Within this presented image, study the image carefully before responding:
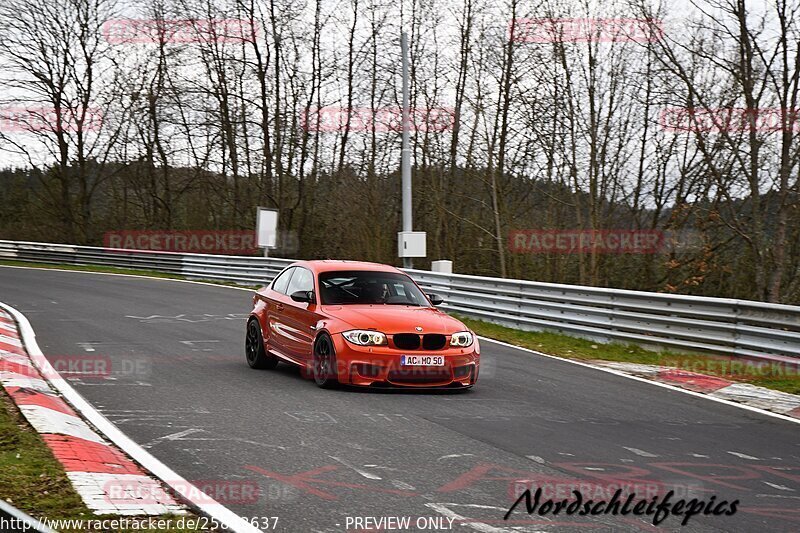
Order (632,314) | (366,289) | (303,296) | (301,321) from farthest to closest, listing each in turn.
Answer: (632,314) < (366,289) < (303,296) < (301,321)

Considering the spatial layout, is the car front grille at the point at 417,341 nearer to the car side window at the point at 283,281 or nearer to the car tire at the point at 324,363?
the car tire at the point at 324,363

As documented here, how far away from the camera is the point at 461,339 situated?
10.2 meters

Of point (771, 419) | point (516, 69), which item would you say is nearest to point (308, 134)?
point (516, 69)

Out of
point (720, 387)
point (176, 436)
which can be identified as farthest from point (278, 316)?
point (720, 387)

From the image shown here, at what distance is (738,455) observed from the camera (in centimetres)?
749

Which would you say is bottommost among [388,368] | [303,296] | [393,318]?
[388,368]

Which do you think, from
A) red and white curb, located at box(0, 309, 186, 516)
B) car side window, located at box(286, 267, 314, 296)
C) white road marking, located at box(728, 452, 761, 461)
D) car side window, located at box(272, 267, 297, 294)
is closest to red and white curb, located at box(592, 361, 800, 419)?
white road marking, located at box(728, 452, 761, 461)

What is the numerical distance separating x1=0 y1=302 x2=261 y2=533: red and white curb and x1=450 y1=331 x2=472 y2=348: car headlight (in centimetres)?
378

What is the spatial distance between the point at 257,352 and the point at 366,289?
170 cm

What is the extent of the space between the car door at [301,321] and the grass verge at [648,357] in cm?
486

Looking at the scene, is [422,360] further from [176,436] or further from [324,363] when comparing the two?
[176,436]

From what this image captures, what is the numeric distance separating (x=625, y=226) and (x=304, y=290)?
22271 millimetres

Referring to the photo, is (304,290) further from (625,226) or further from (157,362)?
(625,226)

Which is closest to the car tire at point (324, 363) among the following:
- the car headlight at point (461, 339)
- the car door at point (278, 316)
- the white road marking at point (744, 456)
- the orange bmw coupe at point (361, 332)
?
the orange bmw coupe at point (361, 332)
